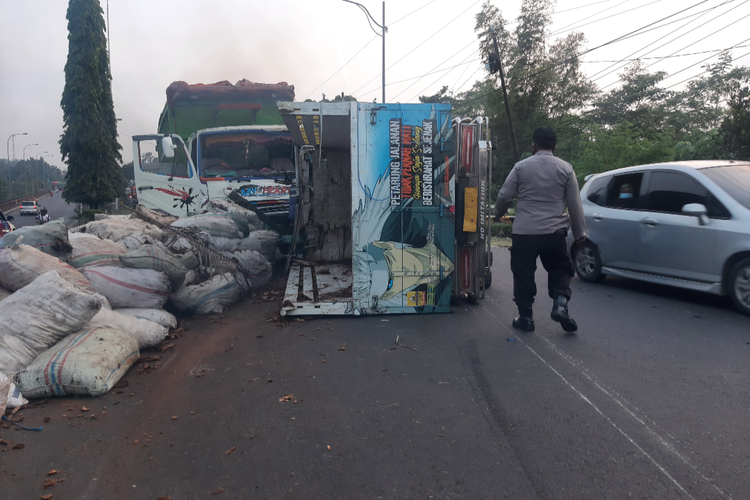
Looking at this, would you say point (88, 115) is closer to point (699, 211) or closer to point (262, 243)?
point (262, 243)

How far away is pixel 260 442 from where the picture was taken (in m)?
2.99

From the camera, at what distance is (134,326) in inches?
187

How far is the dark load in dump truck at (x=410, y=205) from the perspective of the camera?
5570mm

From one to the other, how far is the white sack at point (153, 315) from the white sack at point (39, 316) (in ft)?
2.99

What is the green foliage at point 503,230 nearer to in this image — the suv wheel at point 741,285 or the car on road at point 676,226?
the car on road at point 676,226

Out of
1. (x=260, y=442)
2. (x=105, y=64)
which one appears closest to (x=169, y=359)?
(x=260, y=442)

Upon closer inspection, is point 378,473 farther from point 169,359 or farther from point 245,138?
point 245,138

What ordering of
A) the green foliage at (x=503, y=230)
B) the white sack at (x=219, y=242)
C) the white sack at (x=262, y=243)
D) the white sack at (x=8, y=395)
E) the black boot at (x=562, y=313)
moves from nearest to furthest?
the white sack at (x=8, y=395), the black boot at (x=562, y=313), the white sack at (x=219, y=242), the white sack at (x=262, y=243), the green foliage at (x=503, y=230)

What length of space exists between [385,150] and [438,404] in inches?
120

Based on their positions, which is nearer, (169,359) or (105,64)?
(169,359)

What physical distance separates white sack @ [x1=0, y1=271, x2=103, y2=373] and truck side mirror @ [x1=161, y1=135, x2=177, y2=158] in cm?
537

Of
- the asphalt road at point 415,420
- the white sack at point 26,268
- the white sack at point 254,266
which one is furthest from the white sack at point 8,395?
the white sack at point 254,266

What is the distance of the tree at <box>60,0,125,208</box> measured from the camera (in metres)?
23.6

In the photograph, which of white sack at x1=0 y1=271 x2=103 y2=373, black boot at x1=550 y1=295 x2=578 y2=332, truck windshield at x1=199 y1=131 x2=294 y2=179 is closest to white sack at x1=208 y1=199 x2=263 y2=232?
truck windshield at x1=199 y1=131 x2=294 y2=179
